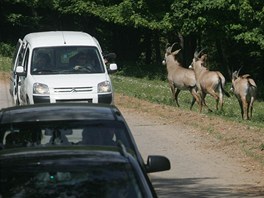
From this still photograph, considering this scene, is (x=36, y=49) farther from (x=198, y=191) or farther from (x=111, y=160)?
(x=111, y=160)

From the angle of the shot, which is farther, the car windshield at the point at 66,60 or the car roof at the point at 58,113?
the car windshield at the point at 66,60

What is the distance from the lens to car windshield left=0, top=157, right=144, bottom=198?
657 centimetres

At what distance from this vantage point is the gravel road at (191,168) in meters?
13.2

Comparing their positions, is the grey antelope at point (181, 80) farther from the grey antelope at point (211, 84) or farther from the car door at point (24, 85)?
the car door at point (24, 85)

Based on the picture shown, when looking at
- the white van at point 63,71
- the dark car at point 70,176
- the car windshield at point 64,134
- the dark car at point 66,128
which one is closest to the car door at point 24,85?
the white van at point 63,71

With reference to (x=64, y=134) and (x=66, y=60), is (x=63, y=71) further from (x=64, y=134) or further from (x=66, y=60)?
(x=64, y=134)

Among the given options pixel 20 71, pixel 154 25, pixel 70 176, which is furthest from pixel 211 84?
pixel 70 176

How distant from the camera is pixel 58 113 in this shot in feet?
30.0

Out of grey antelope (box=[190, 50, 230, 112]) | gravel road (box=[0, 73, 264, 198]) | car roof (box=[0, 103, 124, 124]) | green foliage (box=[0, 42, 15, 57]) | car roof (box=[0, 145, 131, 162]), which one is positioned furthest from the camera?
green foliage (box=[0, 42, 15, 57])

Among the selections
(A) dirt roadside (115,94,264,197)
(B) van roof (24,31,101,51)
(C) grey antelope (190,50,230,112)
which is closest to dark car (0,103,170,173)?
(A) dirt roadside (115,94,264,197)

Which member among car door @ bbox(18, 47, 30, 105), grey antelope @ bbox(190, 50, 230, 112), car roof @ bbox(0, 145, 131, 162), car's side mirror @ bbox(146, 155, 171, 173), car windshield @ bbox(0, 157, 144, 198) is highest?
car roof @ bbox(0, 145, 131, 162)

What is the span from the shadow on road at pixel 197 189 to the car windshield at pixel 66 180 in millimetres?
5991

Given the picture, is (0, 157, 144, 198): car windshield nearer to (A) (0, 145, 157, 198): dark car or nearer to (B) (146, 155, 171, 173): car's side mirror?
(A) (0, 145, 157, 198): dark car

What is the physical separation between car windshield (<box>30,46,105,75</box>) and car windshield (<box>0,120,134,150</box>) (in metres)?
10.00
